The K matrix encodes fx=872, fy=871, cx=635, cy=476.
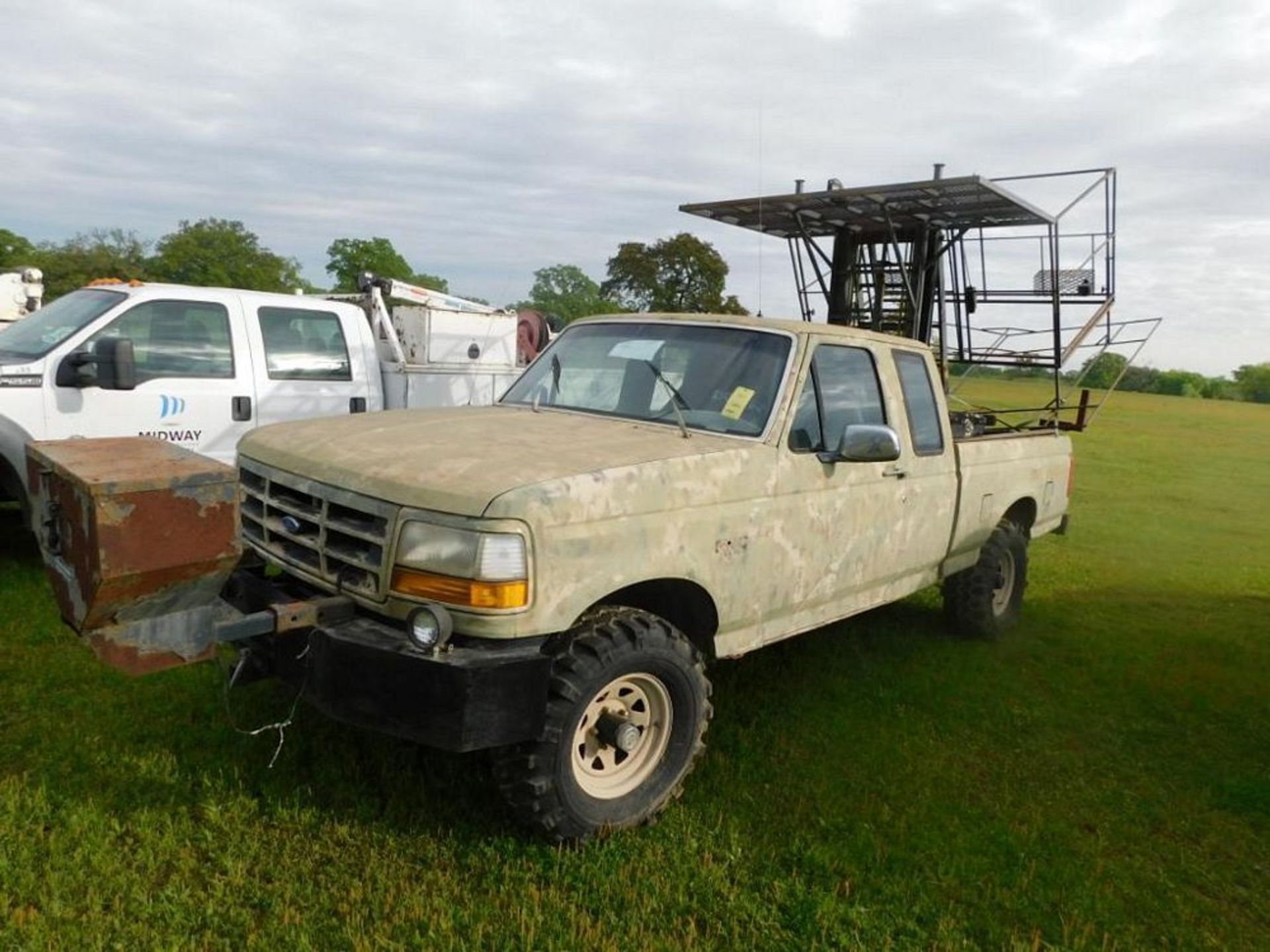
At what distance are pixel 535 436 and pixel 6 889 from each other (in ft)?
7.54

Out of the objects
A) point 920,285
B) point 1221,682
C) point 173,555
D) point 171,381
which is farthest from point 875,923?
point 920,285

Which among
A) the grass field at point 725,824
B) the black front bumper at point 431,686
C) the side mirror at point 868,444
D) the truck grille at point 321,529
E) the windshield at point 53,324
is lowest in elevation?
the grass field at point 725,824

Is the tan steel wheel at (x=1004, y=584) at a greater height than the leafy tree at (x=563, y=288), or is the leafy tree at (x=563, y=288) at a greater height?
the leafy tree at (x=563, y=288)

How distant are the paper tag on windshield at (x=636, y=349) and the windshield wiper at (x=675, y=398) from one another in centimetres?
5

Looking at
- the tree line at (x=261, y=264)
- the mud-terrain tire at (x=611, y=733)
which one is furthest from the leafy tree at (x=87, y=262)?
the mud-terrain tire at (x=611, y=733)

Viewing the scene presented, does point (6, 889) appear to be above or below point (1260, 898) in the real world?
above

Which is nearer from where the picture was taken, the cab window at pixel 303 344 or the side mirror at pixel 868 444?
the side mirror at pixel 868 444

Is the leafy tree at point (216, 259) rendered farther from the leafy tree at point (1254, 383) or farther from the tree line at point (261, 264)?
the leafy tree at point (1254, 383)

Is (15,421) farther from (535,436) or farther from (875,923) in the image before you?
(875,923)

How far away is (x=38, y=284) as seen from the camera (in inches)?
436

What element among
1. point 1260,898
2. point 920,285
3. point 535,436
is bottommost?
point 1260,898

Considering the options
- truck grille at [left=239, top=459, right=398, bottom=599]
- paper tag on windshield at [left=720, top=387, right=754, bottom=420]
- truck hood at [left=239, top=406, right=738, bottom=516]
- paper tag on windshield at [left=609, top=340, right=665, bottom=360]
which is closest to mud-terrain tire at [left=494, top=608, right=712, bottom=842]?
truck hood at [left=239, top=406, right=738, bottom=516]

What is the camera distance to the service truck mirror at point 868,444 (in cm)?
374

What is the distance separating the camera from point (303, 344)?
677 cm
